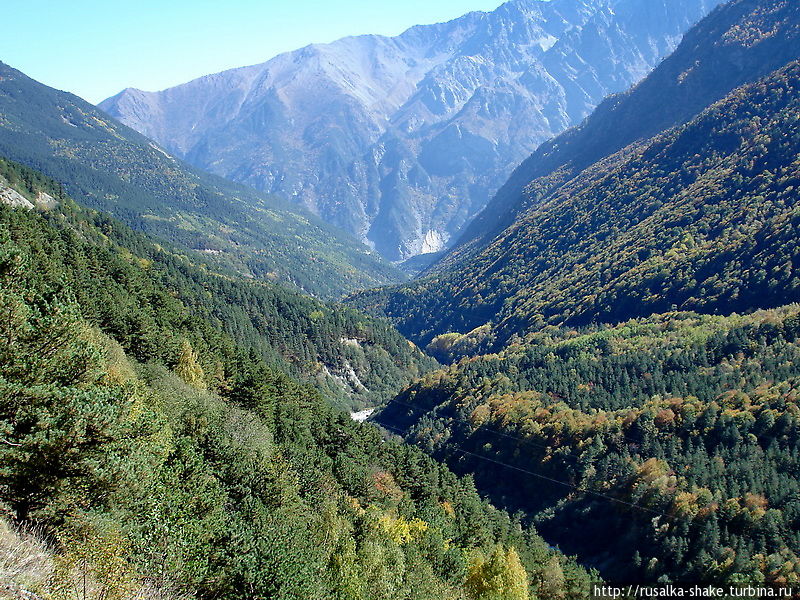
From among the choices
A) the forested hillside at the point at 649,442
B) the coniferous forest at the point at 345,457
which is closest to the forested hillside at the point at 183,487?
the coniferous forest at the point at 345,457

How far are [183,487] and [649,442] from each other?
106572 millimetres

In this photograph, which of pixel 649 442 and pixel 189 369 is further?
pixel 649 442

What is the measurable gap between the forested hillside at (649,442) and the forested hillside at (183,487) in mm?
23092

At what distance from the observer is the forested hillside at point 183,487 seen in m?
27.9

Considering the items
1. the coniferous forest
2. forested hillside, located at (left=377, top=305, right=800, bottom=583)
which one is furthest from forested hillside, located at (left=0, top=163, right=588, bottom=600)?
forested hillside, located at (left=377, top=305, right=800, bottom=583)

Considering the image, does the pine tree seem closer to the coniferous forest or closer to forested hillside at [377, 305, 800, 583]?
the coniferous forest

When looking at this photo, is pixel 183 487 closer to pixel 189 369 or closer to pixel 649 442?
pixel 189 369

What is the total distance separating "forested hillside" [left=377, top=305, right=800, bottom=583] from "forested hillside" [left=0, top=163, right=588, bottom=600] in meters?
23.1

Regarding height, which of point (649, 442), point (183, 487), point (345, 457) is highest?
point (183, 487)

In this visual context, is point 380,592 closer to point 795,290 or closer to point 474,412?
point 474,412

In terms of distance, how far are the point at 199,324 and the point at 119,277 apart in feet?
55.9

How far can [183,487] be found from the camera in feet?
128

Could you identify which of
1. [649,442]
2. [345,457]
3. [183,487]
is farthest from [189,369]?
[649,442]

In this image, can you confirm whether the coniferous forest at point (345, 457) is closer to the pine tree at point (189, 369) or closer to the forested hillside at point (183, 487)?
the forested hillside at point (183, 487)
